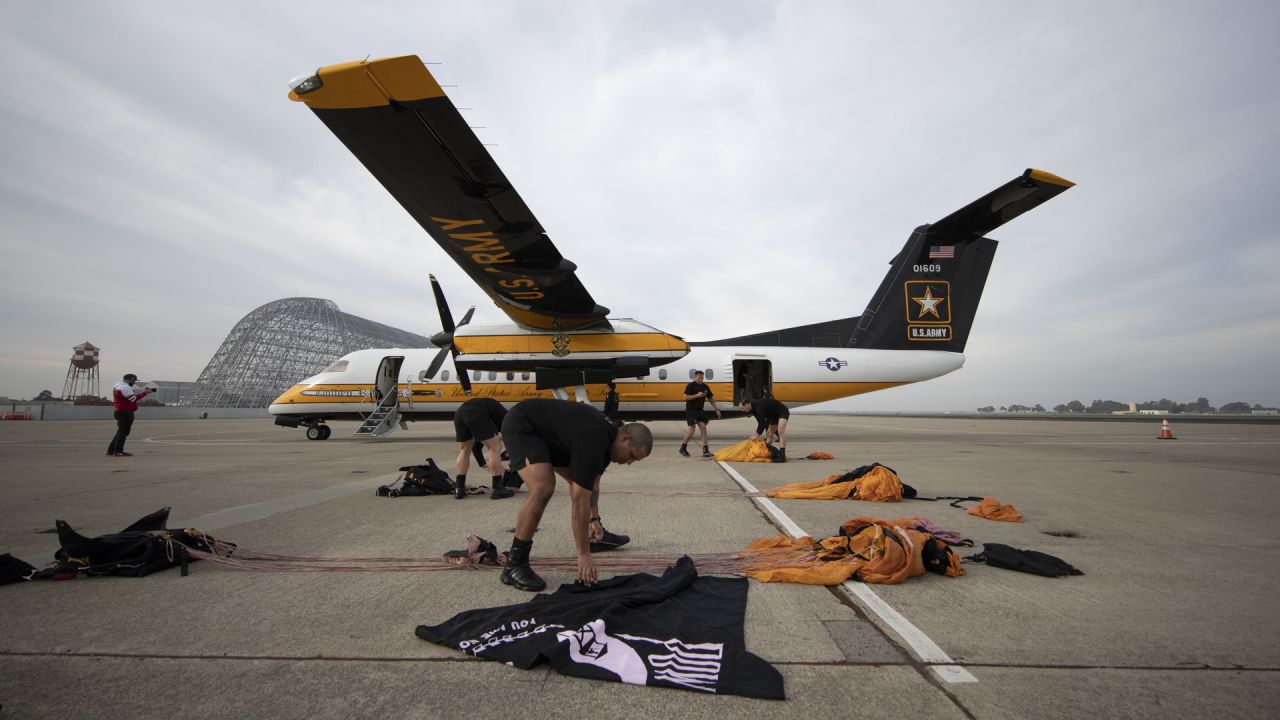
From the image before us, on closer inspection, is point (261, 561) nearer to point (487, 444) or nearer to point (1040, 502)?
point (487, 444)

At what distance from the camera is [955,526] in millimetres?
4973

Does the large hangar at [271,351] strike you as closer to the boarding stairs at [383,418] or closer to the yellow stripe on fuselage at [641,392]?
the boarding stairs at [383,418]

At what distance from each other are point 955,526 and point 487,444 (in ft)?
17.6

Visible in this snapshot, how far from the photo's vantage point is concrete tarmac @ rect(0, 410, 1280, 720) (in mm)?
1990

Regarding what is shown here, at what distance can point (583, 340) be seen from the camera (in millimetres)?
14367

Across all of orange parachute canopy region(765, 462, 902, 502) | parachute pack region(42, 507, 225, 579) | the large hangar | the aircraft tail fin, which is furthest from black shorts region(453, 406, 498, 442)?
the large hangar

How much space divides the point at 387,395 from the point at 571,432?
1459cm

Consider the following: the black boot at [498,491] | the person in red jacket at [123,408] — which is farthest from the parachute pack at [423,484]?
the person in red jacket at [123,408]

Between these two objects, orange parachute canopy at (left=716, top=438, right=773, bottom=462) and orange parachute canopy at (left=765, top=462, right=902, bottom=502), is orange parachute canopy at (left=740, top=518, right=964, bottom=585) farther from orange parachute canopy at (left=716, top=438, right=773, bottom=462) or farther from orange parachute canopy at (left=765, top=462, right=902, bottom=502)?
orange parachute canopy at (left=716, top=438, right=773, bottom=462)

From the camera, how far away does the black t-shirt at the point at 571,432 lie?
3314mm

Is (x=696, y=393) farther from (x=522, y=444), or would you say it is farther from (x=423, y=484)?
(x=522, y=444)

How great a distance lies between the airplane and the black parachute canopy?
7591 millimetres

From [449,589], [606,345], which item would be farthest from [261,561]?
[606,345]

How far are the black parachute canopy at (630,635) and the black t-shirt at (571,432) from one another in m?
0.71
